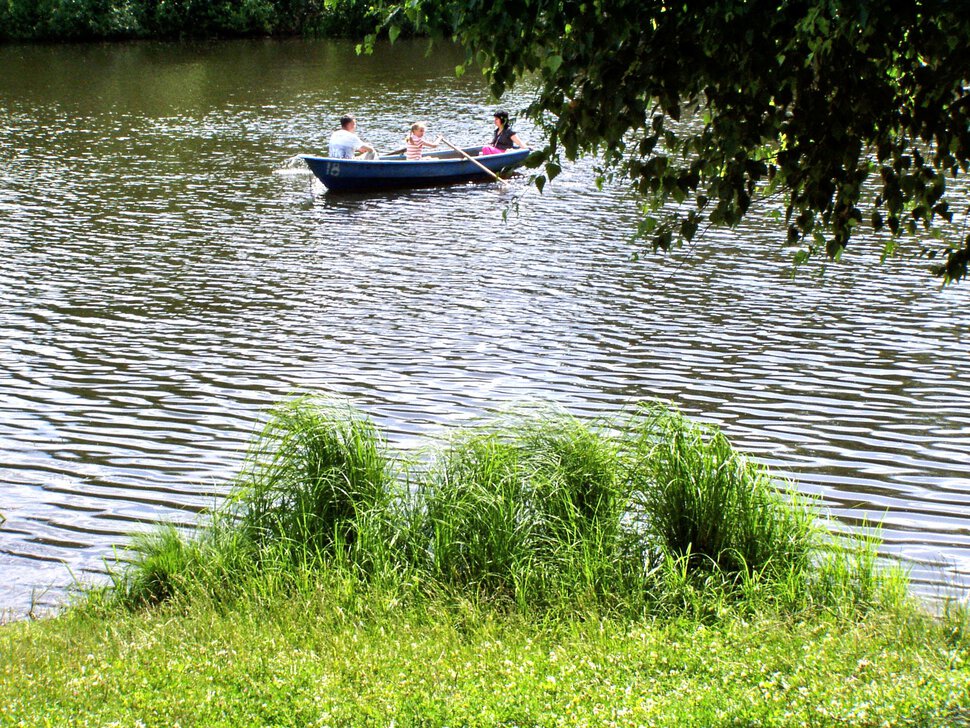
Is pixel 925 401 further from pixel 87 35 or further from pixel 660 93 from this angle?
pixel 87 35

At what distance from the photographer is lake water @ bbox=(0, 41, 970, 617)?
8961 millimetres

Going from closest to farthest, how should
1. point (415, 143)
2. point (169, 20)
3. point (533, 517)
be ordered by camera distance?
point (533, 517)
point (415, 143)
point (169, 20)

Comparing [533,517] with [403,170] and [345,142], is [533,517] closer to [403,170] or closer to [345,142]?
[403,170]

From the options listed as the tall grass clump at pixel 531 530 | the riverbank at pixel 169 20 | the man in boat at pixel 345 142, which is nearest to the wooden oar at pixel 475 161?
the man in boat at pixel 345 142

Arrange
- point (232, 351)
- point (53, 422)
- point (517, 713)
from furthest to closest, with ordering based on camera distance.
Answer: point (232, 351) < point (53, 422) < point (517, 713)

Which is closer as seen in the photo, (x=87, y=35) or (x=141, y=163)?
(x=141, y=163)

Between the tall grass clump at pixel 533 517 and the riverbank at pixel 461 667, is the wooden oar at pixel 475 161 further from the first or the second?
the riverbank at pixel 461 667

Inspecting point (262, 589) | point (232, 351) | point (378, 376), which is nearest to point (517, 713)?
point (262, 589)

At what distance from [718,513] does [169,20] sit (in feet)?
164

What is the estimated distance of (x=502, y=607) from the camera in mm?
6395

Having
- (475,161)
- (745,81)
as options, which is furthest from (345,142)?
(745,81)

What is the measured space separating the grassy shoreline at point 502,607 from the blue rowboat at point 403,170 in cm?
1362

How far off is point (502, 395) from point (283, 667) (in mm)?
5839

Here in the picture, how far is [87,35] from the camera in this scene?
50344mm
